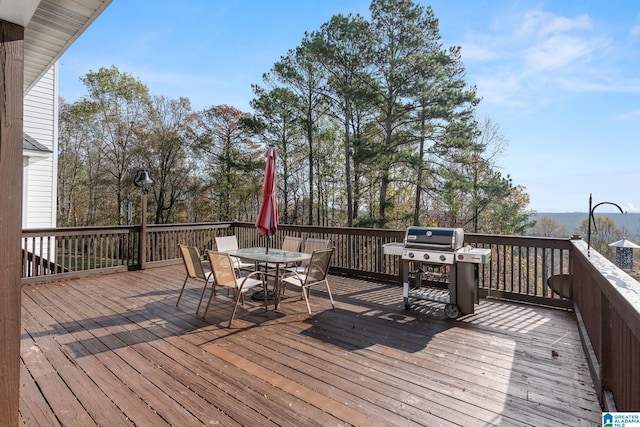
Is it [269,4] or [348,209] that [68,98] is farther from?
[348,209]

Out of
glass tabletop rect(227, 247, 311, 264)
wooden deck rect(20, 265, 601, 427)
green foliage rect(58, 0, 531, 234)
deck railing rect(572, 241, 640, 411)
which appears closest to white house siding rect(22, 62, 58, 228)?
wooden deck rect(20, 265, 601, 427)

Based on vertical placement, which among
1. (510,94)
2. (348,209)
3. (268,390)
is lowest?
(268,390)

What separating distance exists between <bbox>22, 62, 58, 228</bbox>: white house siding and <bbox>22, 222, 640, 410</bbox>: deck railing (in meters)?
1.93

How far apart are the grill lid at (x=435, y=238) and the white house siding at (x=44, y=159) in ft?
26.5

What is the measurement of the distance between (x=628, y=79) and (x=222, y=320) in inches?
674

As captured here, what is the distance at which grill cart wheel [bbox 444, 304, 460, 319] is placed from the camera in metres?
3.87

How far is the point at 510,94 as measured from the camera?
1274 centimetres

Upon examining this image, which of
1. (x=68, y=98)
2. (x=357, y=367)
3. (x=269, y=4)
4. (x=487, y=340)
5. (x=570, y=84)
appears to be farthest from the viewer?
(x=68, y=98)

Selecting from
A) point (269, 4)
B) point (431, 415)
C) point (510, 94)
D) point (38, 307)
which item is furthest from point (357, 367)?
point (510, 94)

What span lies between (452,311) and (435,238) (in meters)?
0.90

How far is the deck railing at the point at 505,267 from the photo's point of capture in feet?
5.75

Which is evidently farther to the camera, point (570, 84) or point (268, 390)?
point (570, 84)

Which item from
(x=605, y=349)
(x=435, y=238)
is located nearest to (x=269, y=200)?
(x=435, y=238)

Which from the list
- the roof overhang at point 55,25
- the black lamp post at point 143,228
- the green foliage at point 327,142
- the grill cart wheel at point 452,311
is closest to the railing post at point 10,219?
the roof overhang at point 55,25
